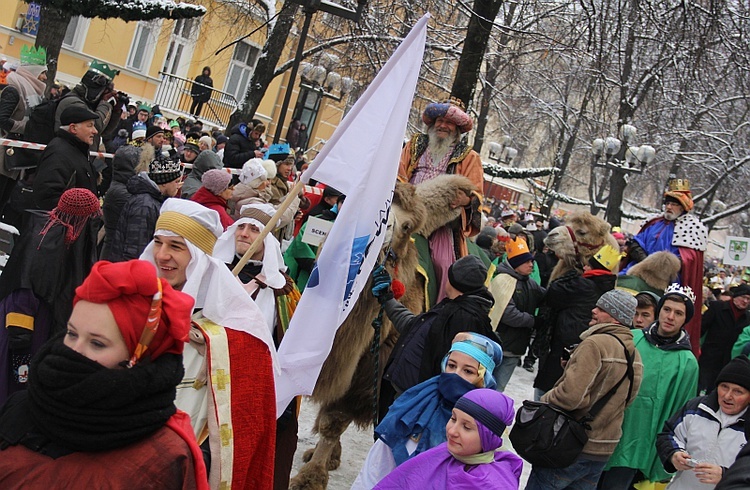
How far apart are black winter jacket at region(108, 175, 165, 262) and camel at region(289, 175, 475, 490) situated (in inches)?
59.8

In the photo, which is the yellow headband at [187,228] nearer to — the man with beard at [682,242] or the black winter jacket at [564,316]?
the black winter jacket at [564,316]

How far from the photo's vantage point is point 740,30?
32.0 feet

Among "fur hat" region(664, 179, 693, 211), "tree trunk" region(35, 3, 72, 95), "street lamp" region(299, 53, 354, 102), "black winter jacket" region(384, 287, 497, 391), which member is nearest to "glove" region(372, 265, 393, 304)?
"black winter jacket" region(384, 287, 497, 391)

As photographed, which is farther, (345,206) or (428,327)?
(428,327)

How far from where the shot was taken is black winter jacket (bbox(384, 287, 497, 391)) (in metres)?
4.80

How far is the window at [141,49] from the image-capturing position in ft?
85.7

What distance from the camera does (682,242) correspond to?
375 inches

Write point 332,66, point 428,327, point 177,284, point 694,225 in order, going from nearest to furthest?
1. point 177,284
2. point 428,327
3. point 694,225
4. point 332,66

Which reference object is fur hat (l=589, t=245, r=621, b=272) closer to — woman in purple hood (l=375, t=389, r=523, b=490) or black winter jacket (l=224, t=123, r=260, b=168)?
woman in purple hood (l=375, t=389, r=523, b=490)

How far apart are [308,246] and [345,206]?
5.91 ft

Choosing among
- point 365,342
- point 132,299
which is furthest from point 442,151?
point 132,299

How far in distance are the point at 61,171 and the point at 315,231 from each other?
2.05 metres

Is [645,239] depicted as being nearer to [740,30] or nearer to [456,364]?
[740,30]

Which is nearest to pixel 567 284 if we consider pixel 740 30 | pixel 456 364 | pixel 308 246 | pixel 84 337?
pixel 308 246
